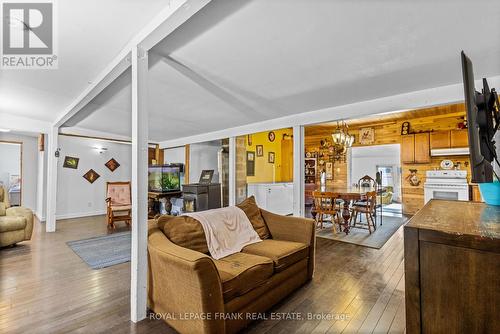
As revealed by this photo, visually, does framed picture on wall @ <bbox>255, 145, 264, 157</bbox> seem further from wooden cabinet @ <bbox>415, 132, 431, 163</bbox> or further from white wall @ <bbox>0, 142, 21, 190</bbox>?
white wall @ <bbox>0, 142, 21, 190</bbox>

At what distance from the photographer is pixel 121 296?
2268mm

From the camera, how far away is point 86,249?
362 cm

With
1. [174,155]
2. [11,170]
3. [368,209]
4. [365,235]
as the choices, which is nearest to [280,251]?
[365,235]

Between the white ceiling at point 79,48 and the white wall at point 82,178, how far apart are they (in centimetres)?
263

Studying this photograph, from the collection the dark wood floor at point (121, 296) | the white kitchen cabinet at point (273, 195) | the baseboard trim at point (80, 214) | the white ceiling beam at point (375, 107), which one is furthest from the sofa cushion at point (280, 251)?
the baseboard trim at point (80, 214)

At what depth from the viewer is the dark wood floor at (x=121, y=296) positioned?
1.83 m

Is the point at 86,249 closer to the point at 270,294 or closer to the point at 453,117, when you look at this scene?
the point at 270,294

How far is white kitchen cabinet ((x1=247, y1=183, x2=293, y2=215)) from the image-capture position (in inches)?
227

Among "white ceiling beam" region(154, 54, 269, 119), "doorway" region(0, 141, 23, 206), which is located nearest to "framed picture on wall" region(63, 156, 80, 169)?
"doorway" region(0, 141, 23, 206)

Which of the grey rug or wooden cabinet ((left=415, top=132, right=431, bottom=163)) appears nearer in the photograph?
the grey rug

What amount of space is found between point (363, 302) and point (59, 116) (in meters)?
5.61

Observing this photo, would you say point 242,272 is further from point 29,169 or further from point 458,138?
point 29,169

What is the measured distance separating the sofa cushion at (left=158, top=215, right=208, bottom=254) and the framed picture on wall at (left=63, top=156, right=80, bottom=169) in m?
5.60

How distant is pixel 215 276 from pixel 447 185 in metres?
6.03
